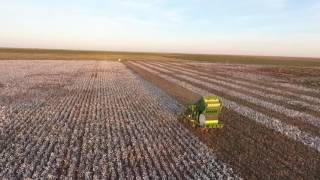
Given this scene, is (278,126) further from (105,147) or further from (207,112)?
(105,147)

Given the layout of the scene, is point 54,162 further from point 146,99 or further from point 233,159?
point 146,99

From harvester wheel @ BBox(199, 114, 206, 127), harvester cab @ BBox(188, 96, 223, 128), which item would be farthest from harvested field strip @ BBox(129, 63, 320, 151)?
harvester wheel @ BBox(199, 114, 206, 127)

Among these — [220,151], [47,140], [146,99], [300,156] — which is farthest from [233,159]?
[146,99]

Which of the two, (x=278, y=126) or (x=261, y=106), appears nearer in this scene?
(x=278, y=126)

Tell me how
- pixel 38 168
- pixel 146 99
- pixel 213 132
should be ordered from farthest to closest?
pixel 146 99 → pixel 213 132 → pixel 38 168

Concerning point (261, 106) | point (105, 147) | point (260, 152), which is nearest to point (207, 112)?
point (260, 152)

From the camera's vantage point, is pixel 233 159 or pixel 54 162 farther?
pixel 233 159
